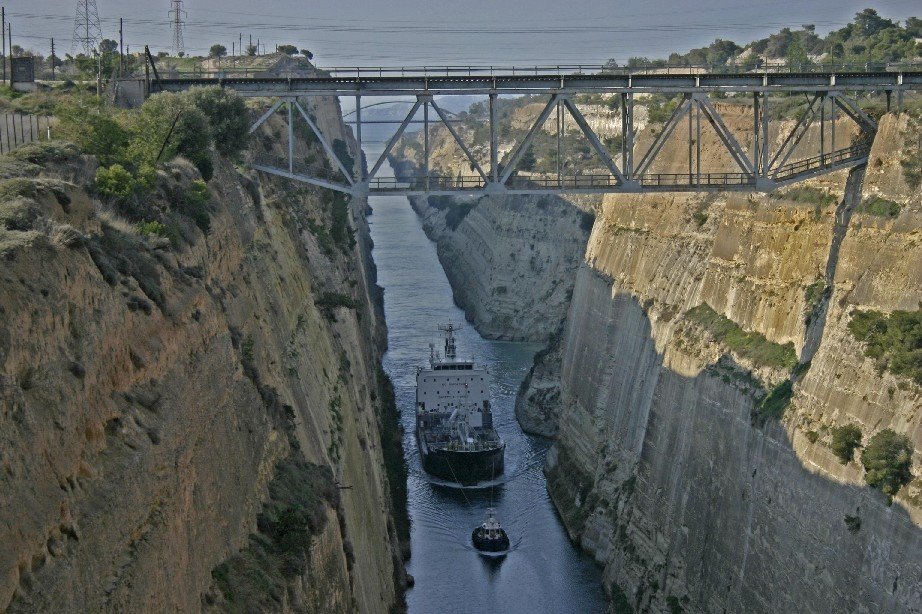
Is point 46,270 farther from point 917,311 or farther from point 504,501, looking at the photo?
point 504,501

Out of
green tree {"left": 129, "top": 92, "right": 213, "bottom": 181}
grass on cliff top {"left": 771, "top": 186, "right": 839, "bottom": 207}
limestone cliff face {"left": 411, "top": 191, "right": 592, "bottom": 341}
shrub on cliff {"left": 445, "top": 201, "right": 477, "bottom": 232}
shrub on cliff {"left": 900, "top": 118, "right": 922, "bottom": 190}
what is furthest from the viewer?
shrub on cliff {"left": 445, "top": 201, "right": 477, "bottom": 232}

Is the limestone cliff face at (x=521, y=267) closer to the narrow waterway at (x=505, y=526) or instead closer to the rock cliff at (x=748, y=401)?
the narrow waterway at (x=505, y=526)

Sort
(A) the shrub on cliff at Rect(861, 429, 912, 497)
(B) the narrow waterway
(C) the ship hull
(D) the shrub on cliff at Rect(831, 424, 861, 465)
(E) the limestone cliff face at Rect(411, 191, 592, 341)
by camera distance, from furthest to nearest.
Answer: (E) the limestone cliff face at Rect(411, 191, 592, 341)
(C) the ship hull
(B) the narrow waterway
(D) the shrub on cliff at Rect(831, 424, 861, 465)
(A) the shrub on cliff at Rect(861, 429, 912, 497)

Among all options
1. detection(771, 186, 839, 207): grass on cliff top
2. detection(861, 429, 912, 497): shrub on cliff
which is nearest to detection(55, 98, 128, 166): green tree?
detection(861, 429, 912, 497): shrub on cliff

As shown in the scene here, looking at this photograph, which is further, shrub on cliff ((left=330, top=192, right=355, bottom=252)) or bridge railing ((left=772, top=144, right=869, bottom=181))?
shrub on cliff ((left=330, top=192, right=355, bottom=252))

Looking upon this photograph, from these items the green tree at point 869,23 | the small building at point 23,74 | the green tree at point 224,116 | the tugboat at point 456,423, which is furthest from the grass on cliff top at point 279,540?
the green tree at point 869,23

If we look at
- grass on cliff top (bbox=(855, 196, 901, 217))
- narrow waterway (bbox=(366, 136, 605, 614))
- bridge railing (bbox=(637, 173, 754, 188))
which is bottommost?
narrow waterway (bbox=(366, 136, 605, 614))

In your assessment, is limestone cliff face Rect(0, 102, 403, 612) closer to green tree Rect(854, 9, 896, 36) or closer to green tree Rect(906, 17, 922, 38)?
green tree Rect(906, 17, 922, 38)

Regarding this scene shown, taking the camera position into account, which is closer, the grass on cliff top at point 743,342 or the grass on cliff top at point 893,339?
the grass on cliff top at point 893,339
